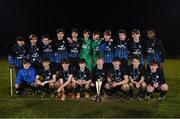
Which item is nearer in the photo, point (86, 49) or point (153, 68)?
point (153, 68)

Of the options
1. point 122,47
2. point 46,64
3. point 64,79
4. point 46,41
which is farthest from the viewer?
point 46,41

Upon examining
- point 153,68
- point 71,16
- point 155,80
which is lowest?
point 155,80

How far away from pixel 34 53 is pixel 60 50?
62cm

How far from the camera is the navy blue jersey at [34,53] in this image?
10.0 metres

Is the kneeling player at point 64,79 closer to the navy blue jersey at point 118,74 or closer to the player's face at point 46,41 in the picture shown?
the player's face at point 46,41

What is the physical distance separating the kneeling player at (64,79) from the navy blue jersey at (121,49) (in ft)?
3.98

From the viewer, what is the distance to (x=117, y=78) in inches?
369

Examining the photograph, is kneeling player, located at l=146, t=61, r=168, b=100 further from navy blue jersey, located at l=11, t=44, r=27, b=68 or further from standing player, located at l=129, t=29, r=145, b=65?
navy blue jersey, located at l=11, t=44, r=27, b=68

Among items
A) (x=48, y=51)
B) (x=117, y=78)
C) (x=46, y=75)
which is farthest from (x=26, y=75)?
(x=117, y=78)

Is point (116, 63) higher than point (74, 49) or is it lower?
lower

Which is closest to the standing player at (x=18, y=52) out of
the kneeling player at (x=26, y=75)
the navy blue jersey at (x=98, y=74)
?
the kneeling player at (x=26, y=75)

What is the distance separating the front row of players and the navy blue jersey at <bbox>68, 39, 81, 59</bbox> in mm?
644

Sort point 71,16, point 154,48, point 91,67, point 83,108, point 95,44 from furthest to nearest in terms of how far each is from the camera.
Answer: point 71,16 < point 91,67 < point 95,44 < point 154,48 < point 83,108

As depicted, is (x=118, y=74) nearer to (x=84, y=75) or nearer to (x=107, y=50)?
(x=84, y=75)
